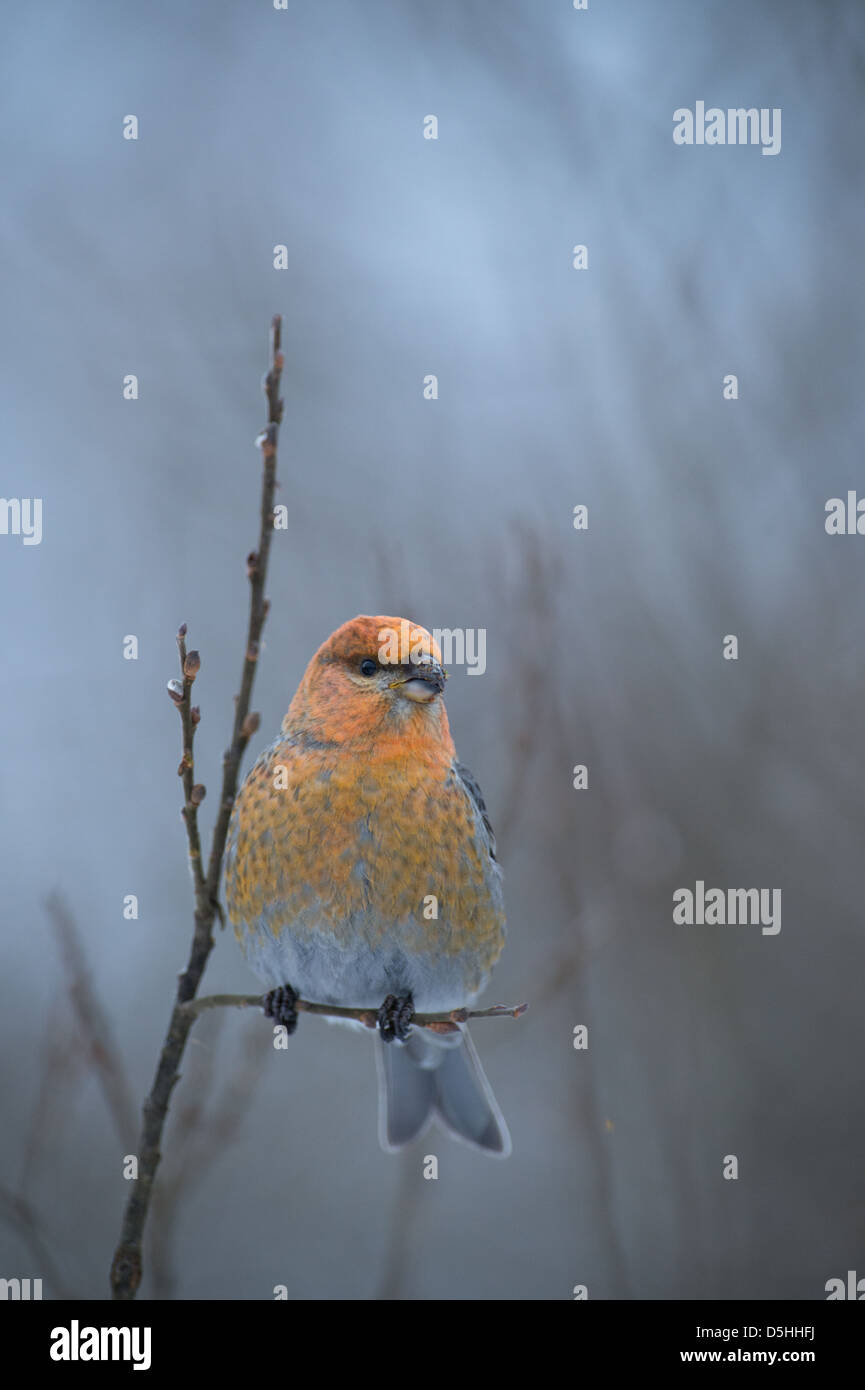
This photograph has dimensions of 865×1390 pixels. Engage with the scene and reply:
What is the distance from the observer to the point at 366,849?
3.49 m

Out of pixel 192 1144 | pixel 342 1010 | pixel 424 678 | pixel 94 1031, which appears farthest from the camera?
pixel 192 1144

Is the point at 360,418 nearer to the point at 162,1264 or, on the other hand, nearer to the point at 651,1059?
the point at 651,1059

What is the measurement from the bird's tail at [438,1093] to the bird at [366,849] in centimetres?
48

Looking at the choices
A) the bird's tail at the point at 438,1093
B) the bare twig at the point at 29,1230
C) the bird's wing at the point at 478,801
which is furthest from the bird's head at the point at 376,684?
the bare twig at the point at 29,1230

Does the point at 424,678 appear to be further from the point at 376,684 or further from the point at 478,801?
the point at 478,801

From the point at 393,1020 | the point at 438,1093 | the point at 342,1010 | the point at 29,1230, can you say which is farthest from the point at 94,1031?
the point at 438,1093

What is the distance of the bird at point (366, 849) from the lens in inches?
137

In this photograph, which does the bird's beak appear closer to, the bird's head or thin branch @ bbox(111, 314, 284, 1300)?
the bird's head

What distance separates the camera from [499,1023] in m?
4.94

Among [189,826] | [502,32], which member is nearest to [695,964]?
[189,826]

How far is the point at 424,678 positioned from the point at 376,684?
209mm

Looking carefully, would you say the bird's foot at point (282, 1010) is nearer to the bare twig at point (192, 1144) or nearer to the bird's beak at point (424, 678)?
the bare twig at point (192, 1144)

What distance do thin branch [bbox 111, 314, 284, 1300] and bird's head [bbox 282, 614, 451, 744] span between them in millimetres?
1238

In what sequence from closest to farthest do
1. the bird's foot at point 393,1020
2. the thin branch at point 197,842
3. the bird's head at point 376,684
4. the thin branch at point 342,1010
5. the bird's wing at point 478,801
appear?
the thin branch at point 197,842 < the thin branch at point 342,1010 < the bird's foot at point 393,1020 < the bird's head at point 376,684 < the bird's wing at point 478,801
